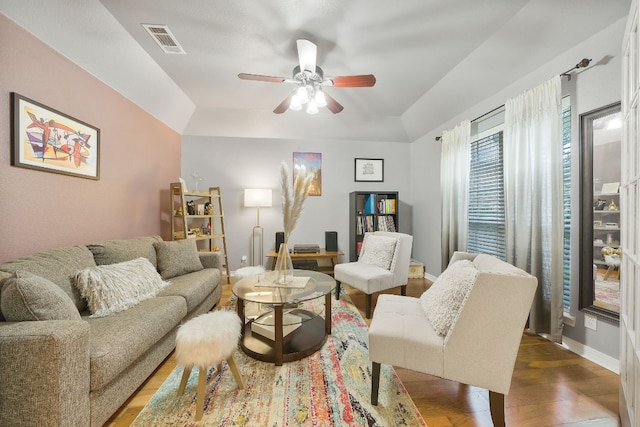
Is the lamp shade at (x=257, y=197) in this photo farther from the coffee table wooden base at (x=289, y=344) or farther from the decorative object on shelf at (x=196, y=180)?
the coffee table wooden base at (x=289, y=344)

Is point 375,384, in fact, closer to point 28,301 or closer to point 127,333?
point 127,333

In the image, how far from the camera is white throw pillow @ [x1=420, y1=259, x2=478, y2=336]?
1.30 m

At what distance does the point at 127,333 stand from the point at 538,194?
10.2 ft

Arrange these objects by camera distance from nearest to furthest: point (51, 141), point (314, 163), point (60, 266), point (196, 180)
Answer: point (60, 266), point (51, 141), point (196, 180), point (314, 163)

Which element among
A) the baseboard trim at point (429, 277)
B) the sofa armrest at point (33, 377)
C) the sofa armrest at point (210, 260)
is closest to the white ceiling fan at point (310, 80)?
the sofa armrest at point (210, 260)

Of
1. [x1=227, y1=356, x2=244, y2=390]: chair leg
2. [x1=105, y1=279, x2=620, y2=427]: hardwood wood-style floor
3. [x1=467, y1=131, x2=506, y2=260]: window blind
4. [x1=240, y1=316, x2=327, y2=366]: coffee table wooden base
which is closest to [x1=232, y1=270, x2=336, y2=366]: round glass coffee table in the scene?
[x1=240, y1=316, x2=327, y2=366]: coffee table wooden base

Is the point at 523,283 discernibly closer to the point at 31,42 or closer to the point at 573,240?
the point at 573,240

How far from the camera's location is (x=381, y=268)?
2.79m

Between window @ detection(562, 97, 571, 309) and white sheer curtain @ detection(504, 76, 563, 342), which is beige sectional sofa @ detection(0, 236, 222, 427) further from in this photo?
window @ detection(562, 97, 571, 309)

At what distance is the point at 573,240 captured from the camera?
6.24 ft

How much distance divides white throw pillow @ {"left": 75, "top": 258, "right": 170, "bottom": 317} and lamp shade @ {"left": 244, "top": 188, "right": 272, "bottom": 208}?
1873 mm

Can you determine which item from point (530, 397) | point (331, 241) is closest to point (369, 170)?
point (331, 241)

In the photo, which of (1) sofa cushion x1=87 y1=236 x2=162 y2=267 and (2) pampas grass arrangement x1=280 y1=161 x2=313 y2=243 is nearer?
(2) pampas grass arrangement x1=280 y1=161 x2=313 y2=243

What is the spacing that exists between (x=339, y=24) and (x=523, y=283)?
7.13 ft
